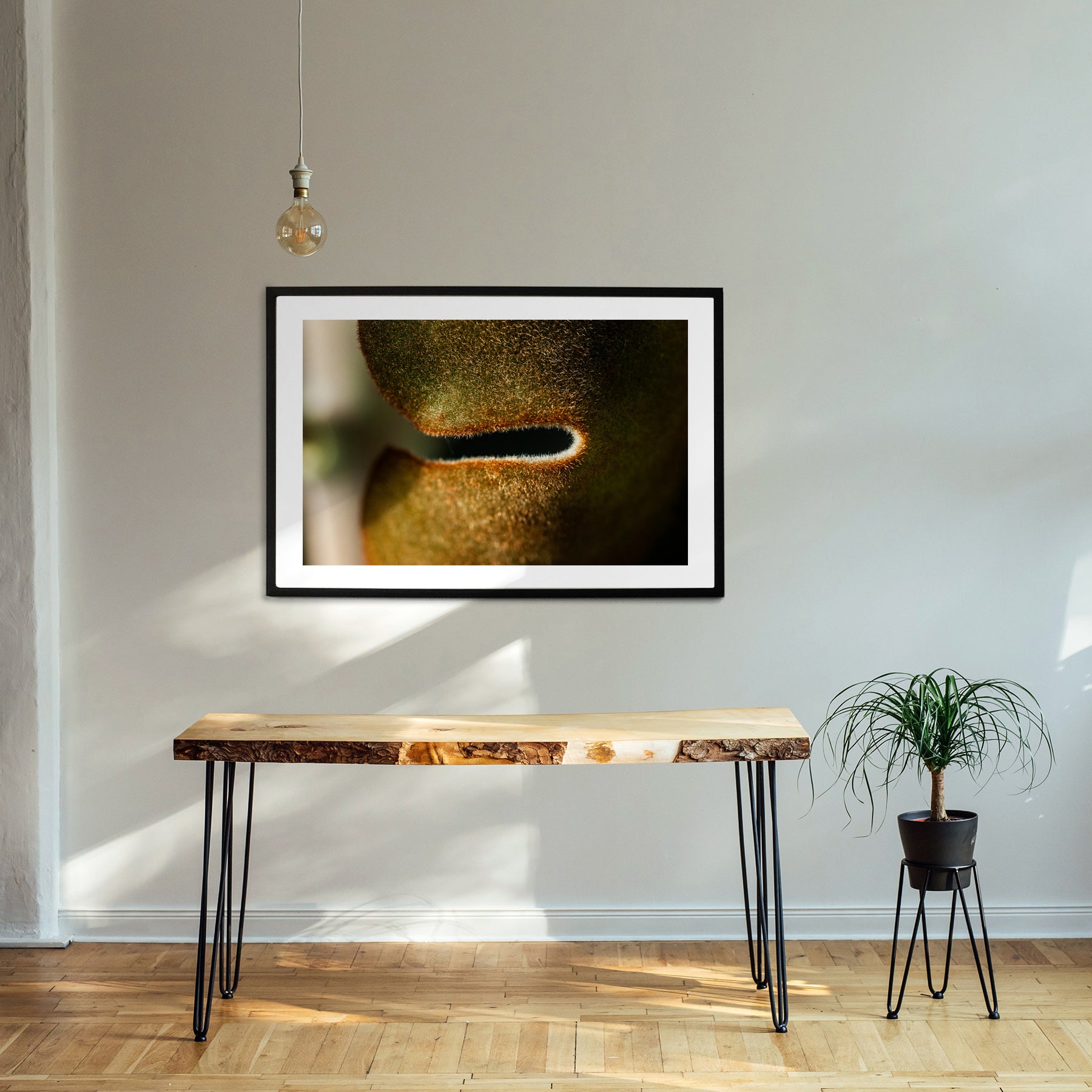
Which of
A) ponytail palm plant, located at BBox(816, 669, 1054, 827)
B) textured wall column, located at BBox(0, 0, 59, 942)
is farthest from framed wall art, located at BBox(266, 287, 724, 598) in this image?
textured wall column, located at BBox(0, 0, 59, 942)

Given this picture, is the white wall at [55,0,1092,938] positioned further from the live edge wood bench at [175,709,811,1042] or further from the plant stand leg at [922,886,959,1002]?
the live edge wood bench at [175,709,811,1042]

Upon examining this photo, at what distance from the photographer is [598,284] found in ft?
10.6

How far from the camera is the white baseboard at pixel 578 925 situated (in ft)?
10.7

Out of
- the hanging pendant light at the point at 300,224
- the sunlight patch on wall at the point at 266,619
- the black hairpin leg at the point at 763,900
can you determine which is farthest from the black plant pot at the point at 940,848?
the hanging pendant light at the point at 300,224

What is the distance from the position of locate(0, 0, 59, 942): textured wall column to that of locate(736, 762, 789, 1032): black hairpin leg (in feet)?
6.93

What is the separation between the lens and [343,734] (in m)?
2.54

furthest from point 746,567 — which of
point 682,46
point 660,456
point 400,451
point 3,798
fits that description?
point 3,798

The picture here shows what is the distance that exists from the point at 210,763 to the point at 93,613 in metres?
0.96

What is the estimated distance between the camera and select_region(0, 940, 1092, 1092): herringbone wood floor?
7.99 feet

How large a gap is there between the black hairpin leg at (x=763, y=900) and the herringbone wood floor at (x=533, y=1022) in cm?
5

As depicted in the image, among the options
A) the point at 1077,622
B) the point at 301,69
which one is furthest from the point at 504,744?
the point at 301,69

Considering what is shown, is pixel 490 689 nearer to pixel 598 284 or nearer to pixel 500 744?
pixel 500 744

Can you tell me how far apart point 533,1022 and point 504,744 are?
2.62 feet

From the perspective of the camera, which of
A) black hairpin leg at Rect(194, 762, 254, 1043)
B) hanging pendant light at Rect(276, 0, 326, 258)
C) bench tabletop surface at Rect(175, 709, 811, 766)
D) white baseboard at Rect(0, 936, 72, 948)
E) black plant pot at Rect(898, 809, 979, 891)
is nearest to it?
hanging pendant light at Rect(276, 0, 326, 258)
